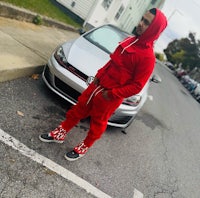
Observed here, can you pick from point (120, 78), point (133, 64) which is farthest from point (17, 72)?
point (133, 64)

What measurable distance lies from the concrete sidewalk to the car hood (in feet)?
2.82

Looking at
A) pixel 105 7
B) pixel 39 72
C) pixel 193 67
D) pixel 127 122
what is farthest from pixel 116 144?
pixel 193 67

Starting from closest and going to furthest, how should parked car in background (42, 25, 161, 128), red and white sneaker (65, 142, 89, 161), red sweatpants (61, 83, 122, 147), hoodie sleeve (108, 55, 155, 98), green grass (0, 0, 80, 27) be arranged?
hoodie sleeve (108, 55, 155, 98), red sweatpants (61, 83, 122, 147), red and white sneaker (65, 142, 89, 161), parked car in background (42, 25, 161, 128), green grass (0, 0, 80, 27)

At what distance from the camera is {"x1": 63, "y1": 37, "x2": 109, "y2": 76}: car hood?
4.57m

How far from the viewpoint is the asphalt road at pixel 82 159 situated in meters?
3.13

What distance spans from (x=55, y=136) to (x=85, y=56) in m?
1.60

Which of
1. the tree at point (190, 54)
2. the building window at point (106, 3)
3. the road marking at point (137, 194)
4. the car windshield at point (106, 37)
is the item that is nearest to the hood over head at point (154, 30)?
the road marking at point (137, 194)

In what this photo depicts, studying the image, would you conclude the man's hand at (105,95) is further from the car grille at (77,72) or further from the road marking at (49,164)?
the car grille at (77,72)

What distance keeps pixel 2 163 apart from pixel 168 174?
2979mm

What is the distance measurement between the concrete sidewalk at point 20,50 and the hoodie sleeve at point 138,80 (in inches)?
83.1

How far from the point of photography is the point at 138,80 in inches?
125

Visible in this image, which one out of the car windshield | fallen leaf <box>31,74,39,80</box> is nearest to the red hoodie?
the car windshield

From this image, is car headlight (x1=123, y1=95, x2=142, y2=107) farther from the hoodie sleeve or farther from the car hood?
the hoodie sleeve

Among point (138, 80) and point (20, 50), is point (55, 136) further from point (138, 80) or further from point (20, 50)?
point (20, 50)
